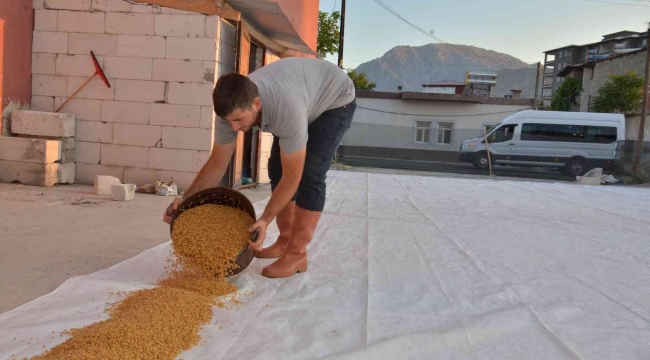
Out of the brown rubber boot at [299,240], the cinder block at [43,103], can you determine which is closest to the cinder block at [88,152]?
the cinder block at [43,103]

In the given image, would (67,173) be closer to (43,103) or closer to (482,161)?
(43,103)

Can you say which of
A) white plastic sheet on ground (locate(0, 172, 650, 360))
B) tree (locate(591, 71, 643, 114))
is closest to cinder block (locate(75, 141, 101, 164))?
white plastic sheet on ground (locate(0, 172, 650, 360))

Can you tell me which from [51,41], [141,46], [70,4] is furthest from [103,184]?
[70,4]

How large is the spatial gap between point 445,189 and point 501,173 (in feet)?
29.8

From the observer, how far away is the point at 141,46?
5180mm

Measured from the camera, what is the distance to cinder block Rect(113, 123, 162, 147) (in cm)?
A: 523

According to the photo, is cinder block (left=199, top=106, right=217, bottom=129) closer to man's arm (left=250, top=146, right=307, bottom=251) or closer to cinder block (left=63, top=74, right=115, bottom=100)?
cinder block (left=63, top=74, right=115, bottom=100)

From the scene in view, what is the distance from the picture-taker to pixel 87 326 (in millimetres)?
1633

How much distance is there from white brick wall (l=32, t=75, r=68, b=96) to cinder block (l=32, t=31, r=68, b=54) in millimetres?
266

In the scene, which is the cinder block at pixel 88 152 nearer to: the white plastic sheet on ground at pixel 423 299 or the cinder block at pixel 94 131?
the cinder block at pixel 94 131

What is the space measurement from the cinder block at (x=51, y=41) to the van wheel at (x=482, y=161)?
12.8 metres

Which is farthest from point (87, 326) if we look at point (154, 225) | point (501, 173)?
point (501, 173)

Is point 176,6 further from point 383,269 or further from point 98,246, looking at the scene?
point 383,269

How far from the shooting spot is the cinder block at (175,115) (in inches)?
203
